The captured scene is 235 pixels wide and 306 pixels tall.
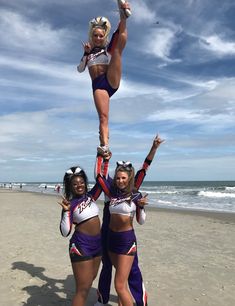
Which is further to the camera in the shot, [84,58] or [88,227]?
[84,58]

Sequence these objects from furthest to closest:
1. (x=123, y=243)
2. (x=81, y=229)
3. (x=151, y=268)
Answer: (x=151, y=268) < (x=123, y=243) < (x=81, y=229)

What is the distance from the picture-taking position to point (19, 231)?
526 inches

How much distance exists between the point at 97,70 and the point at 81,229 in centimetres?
223

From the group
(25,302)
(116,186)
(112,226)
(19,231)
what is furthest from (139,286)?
(19,231)

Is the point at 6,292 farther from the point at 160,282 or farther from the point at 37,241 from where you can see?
the point at 37,241

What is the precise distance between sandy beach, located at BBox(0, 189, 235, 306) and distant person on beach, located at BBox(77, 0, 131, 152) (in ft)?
10.4

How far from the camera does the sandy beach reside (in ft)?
21.7

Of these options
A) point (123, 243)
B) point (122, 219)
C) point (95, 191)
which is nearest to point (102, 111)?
point (95, 191)

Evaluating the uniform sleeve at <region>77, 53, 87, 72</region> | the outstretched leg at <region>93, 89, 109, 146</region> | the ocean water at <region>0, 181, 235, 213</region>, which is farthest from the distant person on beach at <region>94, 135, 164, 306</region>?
the ocean water at <region>0, 181, 235, 213</region>

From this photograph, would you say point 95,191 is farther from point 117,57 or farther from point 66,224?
point 117,57

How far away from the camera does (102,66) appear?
539cm

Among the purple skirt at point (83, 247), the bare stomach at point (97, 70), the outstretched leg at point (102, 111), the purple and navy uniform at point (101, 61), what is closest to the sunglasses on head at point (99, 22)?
the purple and navy uniform at point (101, 61)

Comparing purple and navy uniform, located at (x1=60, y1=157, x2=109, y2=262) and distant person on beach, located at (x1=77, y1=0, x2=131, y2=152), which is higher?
distant person on beach, located at (x1=77, y1=0, x2=131, y2=152)

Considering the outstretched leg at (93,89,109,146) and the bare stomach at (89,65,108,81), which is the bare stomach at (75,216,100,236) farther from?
the bare stomach at (89,65,108,81)
